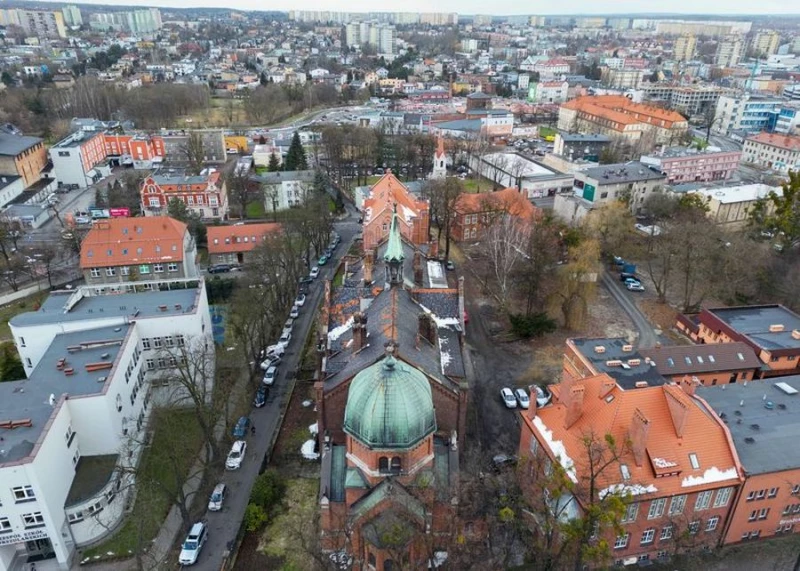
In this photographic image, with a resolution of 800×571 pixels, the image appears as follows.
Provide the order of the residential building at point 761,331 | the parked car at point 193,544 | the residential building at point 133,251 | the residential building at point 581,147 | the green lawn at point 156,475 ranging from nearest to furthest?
1. the parked car at point 193,544
2. the green lawn at point 156,475
3. the residential building at point 761,331
4. the residential building at point 133,251
5. the residential building at point 581,147

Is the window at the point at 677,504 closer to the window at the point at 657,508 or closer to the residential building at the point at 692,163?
the window at the point at 657,508

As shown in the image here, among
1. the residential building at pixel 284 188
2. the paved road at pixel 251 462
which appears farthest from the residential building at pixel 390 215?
the residential building at pixel 284 188

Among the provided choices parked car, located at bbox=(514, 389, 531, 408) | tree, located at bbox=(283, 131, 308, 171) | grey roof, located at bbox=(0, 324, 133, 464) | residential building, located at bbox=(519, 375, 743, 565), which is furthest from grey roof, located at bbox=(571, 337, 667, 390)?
tree, located at bbox=(283, 131, 308, 171)

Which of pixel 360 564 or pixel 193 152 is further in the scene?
pixel 193 152

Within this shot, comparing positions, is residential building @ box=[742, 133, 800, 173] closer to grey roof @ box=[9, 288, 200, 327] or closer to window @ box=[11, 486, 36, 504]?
grey roof @ box=[9, 288, 200, 327]

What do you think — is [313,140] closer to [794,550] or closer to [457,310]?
[457,310]

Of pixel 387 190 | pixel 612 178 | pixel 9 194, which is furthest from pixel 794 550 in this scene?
pixel 9 194
